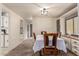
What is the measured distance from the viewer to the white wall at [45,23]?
542cm

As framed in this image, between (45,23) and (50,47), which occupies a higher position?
(45,23)

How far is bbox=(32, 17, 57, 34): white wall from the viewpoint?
5.42 metres

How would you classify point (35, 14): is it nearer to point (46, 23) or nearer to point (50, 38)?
point (46, 23)

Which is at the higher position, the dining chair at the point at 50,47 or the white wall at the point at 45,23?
the white wall at the point at 45,23

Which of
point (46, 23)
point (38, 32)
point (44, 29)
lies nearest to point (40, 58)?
point (46, 23)

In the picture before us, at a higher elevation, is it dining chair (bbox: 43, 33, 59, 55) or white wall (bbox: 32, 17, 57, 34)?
white wall (bbox: 32, 17, 57, 34)

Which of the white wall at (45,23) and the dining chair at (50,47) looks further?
the white wall at (45,23)

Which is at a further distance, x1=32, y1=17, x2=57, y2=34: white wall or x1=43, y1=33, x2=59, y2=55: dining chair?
x1=32, y1=17, x2=57, y2=34: white wall

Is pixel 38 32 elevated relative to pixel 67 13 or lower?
lower

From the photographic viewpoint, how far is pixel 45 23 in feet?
18.1

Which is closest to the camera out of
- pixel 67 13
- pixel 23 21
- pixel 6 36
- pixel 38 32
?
pixel 6 36

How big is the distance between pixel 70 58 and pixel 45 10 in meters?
3.09

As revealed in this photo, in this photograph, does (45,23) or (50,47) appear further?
(45,23)

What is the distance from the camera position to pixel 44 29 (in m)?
5.88
